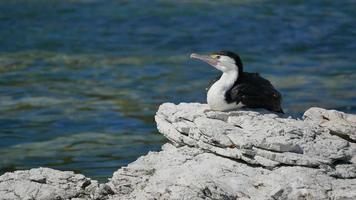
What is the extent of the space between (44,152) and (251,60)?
6076mm

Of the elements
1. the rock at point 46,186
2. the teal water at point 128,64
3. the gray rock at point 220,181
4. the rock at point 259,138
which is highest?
the rock at point 259,138

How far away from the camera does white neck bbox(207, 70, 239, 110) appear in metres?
9.74

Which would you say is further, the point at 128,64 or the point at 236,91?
the point at 128,64

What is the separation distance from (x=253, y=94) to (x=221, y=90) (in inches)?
11.7

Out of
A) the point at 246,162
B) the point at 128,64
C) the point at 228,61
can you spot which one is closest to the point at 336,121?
the point at 246,162

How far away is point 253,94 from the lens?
32.1ft

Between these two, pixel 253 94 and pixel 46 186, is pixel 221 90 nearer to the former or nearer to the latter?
pixel 253 94

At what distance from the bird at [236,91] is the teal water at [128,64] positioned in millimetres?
3377

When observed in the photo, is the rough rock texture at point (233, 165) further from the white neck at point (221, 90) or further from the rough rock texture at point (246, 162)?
the white neck at point (221, 90)

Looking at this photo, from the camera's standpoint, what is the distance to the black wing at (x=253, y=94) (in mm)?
9758

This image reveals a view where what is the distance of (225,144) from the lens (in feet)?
30.3

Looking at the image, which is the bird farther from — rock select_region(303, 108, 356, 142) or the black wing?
rock select_region(303, 108, 356, 142)

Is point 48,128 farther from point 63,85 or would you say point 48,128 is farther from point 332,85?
point 332,85

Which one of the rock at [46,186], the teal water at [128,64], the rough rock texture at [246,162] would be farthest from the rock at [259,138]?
the teal water at [128,64]
